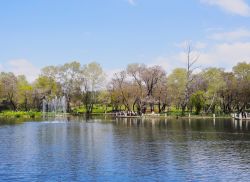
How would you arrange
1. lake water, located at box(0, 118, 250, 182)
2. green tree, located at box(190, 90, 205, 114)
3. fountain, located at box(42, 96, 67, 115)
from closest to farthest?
lake water, located at box(0, 118, 250, 182) → green tree, located at box(190, 90, 205, 114) → fountain, located at box(42, 96, 67, 115)

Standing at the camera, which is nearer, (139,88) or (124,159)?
(124,159)

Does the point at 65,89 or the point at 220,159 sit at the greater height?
the point at 65,89

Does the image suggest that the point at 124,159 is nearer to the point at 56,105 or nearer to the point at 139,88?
the point at 139,88

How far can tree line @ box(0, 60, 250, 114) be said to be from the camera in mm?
94250

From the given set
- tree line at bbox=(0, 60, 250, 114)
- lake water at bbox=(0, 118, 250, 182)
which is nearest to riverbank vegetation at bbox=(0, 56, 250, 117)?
tree line at bbox=(0, 60, 250, 114)

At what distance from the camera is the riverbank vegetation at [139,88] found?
309ft

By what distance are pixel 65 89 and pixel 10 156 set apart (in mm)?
85913

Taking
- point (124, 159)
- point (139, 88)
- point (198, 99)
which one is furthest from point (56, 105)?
point (124, 159)

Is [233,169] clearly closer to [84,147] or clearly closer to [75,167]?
[75,167]

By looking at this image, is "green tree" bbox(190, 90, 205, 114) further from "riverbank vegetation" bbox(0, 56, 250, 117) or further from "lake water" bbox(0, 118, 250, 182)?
"lake water" bbox(0, 118, 250, 182)

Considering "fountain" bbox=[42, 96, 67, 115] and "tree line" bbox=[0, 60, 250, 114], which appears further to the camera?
"fountain" bbox=[42, 96, 67, 115]

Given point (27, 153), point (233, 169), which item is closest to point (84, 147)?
point (27, 153)

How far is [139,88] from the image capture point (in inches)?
3957

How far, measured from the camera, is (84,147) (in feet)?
107
